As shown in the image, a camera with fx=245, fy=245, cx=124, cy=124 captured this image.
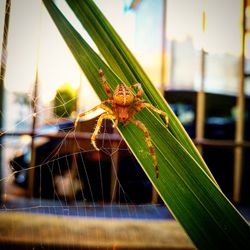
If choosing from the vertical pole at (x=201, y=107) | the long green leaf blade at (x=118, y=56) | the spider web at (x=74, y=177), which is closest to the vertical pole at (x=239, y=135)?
the vertical pole at (x=201, y=107)

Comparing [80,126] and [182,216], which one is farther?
[80,126]

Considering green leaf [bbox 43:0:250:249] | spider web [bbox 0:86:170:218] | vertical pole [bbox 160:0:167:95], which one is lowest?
spider web [bbox 0:86:170:218]

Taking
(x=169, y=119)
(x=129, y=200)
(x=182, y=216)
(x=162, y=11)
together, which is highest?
(x=162, y=11)

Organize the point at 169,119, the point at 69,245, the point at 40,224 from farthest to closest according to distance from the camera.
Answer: the point at 40,224, the point at 69,245, the point at 169,119

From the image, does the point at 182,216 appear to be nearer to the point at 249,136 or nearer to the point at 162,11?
the point at 162,11

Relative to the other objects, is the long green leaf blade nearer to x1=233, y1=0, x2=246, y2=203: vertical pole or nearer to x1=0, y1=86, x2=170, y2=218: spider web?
x1=0, y1=86, x2=170, y2=218: spider web

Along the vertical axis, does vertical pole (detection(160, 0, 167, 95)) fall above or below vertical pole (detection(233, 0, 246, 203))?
above

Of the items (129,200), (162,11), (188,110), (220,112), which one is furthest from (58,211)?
(162,11)

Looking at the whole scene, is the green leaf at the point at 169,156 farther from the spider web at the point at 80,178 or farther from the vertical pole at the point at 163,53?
the vertical pole at the point at 163,53

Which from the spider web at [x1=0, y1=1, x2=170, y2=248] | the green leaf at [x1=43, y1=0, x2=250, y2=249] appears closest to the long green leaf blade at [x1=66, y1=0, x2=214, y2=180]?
the green leaf at [x1=43, y1=0, x2=250, y2=249]
